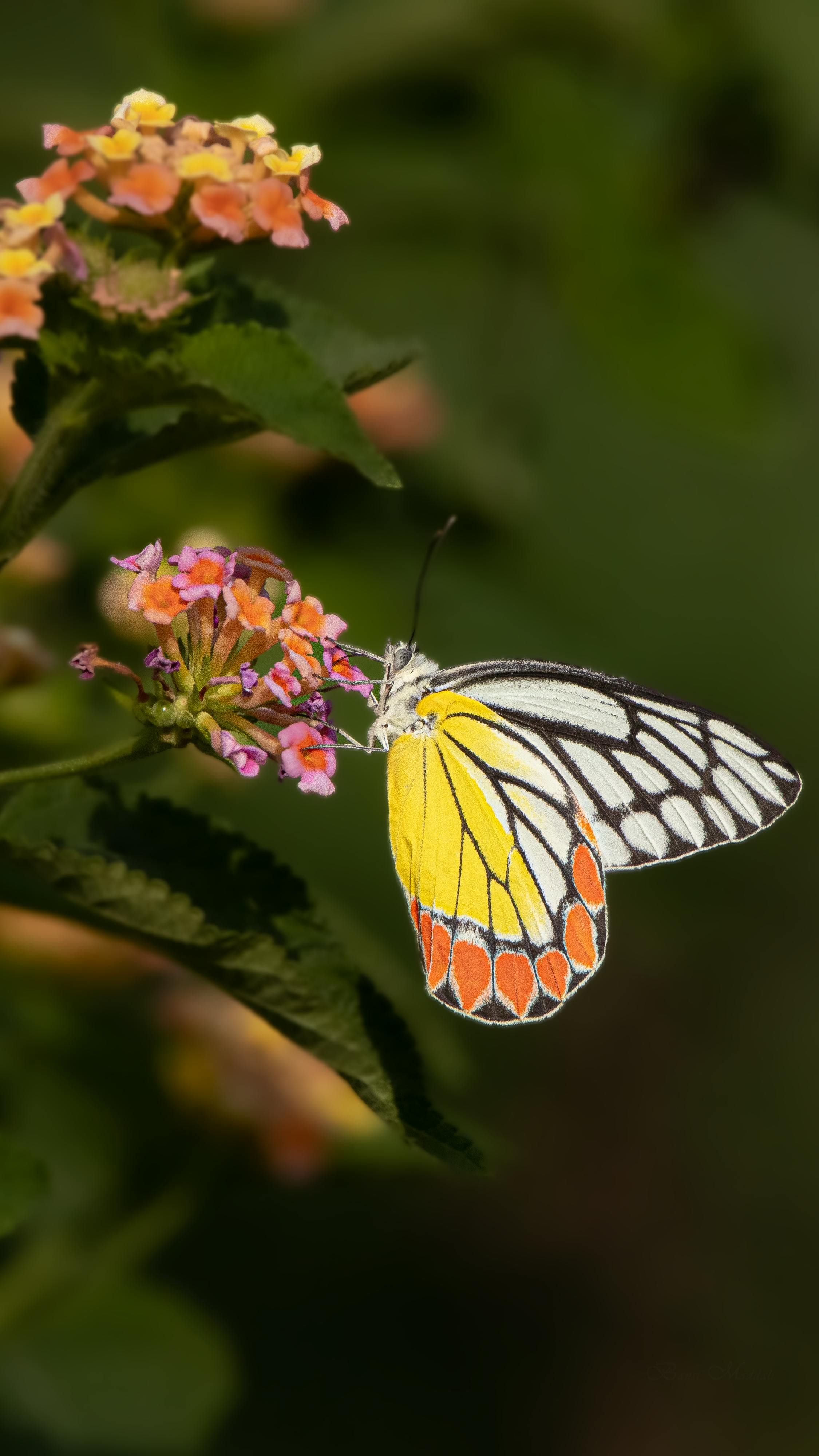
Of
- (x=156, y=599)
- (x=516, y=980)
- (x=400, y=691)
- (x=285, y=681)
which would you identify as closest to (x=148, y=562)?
(x=156, y=599)

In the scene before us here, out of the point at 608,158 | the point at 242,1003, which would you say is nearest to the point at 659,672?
the point at 608,158

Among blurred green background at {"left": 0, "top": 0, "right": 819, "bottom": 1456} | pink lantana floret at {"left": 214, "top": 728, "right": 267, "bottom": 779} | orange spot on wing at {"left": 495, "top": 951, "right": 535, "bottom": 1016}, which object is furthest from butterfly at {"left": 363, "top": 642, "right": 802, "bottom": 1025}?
pink lantana floret at {"left": 214, "top": 728, "right": 267, "bottom": 779}

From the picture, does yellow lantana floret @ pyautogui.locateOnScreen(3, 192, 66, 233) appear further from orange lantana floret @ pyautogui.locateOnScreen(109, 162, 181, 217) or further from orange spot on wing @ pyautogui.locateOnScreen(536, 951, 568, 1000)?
orange spot on wing @ pyautogui.locateOnScreen(536, 951, 568, 1000)

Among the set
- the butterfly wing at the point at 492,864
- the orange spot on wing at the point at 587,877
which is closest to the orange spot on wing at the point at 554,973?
the butterfly wing at the point at 492,864

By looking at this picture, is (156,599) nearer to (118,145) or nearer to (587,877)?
(118,145)

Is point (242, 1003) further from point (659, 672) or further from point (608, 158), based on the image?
point (659, 672)

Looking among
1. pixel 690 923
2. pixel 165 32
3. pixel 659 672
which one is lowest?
pixel 690 923
